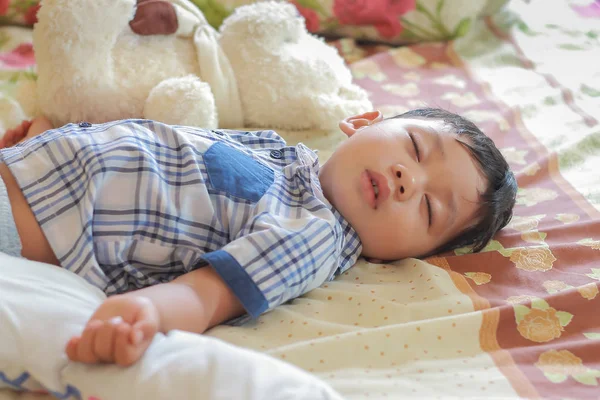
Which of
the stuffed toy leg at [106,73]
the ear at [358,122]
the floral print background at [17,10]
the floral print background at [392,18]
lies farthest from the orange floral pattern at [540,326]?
the floral print background at [17,10]

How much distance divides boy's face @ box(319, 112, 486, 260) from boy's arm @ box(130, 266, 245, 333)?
28 centimetres

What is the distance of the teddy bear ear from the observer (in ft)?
4.46

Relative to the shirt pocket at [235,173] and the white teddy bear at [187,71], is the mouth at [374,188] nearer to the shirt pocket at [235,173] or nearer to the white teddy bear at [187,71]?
the shirt pocket at [235,173]

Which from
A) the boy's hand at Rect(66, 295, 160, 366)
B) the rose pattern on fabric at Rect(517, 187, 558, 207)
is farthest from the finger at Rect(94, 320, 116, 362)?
the rose pattern on fabric at Rect(517, 187, 558, 207)

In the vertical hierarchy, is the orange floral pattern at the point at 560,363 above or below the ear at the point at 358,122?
below

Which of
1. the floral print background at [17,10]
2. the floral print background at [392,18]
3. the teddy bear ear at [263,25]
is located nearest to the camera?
the teddy bear ear at [263,25]

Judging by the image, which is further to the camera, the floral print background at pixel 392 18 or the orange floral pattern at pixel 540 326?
the floral print background at pixel 392 18

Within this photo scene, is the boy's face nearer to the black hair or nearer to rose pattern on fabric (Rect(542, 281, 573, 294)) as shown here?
the black hair

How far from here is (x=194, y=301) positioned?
0.79 m

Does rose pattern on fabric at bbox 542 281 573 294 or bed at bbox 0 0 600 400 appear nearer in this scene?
bed at bbox 0 0 600 400

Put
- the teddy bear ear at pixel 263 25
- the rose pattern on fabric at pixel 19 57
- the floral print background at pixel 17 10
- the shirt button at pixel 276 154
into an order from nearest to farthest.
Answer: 1. the shirt button at pixel 276 154
2. the teddy bear ear at pixel 263 25
3. the rose pattern on fabric at pixel 19 57
4. the floral print background at pixel 17 10

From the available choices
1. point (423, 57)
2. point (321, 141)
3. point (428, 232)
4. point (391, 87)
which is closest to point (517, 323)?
point (428, 232)

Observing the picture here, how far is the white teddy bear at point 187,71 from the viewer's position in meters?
1.18

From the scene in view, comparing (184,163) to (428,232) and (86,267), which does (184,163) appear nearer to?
(86,267)
